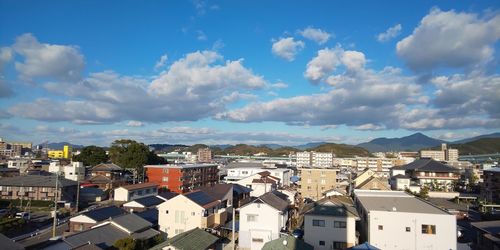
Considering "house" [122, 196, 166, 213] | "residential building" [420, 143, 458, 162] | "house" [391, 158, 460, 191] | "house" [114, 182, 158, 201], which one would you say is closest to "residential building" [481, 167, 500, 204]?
"house" [391, 158, 460, 191]

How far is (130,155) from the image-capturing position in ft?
180

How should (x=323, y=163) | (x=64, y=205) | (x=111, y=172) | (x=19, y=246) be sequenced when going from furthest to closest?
1. (x=323, y=163)
2. (x=111, y=172)
3. (x=64, y=205)
4. (x=19, y=246)

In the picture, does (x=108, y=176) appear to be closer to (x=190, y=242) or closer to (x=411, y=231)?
(x=190, y=242)

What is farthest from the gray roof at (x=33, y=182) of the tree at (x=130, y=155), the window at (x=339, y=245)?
the window at (x=339, y=245)

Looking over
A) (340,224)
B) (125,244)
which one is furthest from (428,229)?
(125,244)

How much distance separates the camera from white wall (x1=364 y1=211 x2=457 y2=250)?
2047 centimetres

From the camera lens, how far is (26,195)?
3997 cm

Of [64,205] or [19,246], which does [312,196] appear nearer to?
[64,205]

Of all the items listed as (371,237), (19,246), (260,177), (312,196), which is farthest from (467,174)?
(19,246)

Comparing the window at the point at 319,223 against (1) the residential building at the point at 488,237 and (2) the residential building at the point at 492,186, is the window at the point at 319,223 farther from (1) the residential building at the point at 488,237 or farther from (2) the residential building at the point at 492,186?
(2) the residential building at the point at 492,186

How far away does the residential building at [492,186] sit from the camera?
133 ft

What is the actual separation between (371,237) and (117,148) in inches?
1902

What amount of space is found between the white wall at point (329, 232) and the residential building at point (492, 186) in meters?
27.9

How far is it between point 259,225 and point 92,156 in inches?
1936
